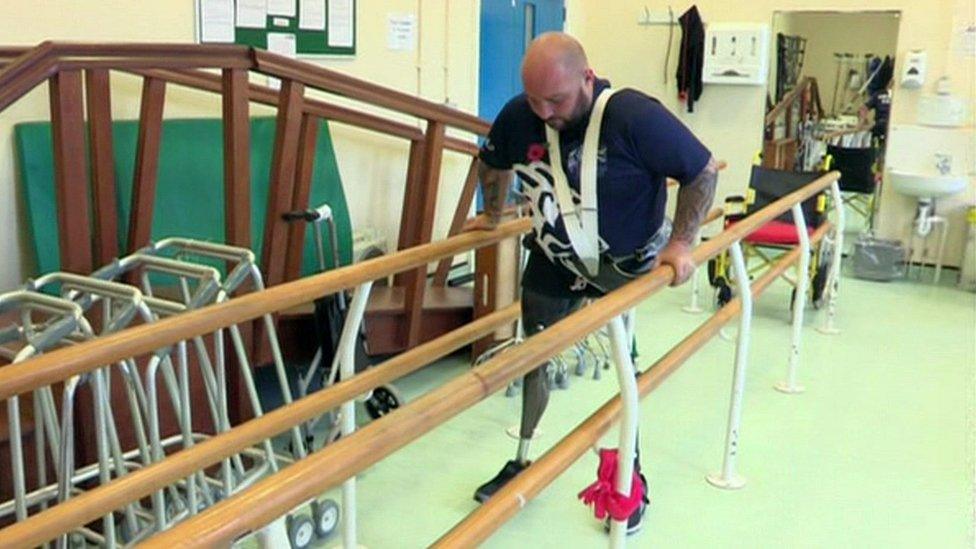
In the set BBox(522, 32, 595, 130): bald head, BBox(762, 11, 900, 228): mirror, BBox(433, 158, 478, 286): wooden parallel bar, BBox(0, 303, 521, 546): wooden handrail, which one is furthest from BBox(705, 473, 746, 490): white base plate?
BBox(762, 11, 900, 228): mirror

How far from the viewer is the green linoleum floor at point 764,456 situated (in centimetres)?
297

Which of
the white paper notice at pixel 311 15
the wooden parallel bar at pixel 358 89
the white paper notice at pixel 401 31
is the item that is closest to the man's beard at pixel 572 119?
the wooden parallel bar at pixel 358 89

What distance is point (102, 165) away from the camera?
2.85 metres

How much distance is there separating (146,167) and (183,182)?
67 cm

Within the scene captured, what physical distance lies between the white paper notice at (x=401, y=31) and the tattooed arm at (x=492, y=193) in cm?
261

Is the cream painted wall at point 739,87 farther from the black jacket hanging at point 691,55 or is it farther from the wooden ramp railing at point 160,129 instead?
the wooden ramp railing at point 160,129

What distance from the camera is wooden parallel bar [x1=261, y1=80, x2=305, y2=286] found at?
3184mm

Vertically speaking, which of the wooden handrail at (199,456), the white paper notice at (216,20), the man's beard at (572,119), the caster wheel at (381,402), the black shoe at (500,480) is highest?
the white paper notice at (216,20)

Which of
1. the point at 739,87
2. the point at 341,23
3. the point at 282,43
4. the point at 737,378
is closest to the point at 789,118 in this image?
the point at 739,87

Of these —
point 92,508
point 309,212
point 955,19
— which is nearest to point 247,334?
point 309,212

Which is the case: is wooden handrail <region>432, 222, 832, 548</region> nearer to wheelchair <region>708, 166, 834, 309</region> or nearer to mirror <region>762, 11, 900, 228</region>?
wheelchair <region>708, 166, 834, 309</region>

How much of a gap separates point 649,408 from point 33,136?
2.83m

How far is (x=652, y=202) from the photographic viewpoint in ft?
8.41

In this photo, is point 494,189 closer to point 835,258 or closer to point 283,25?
point 283,25
